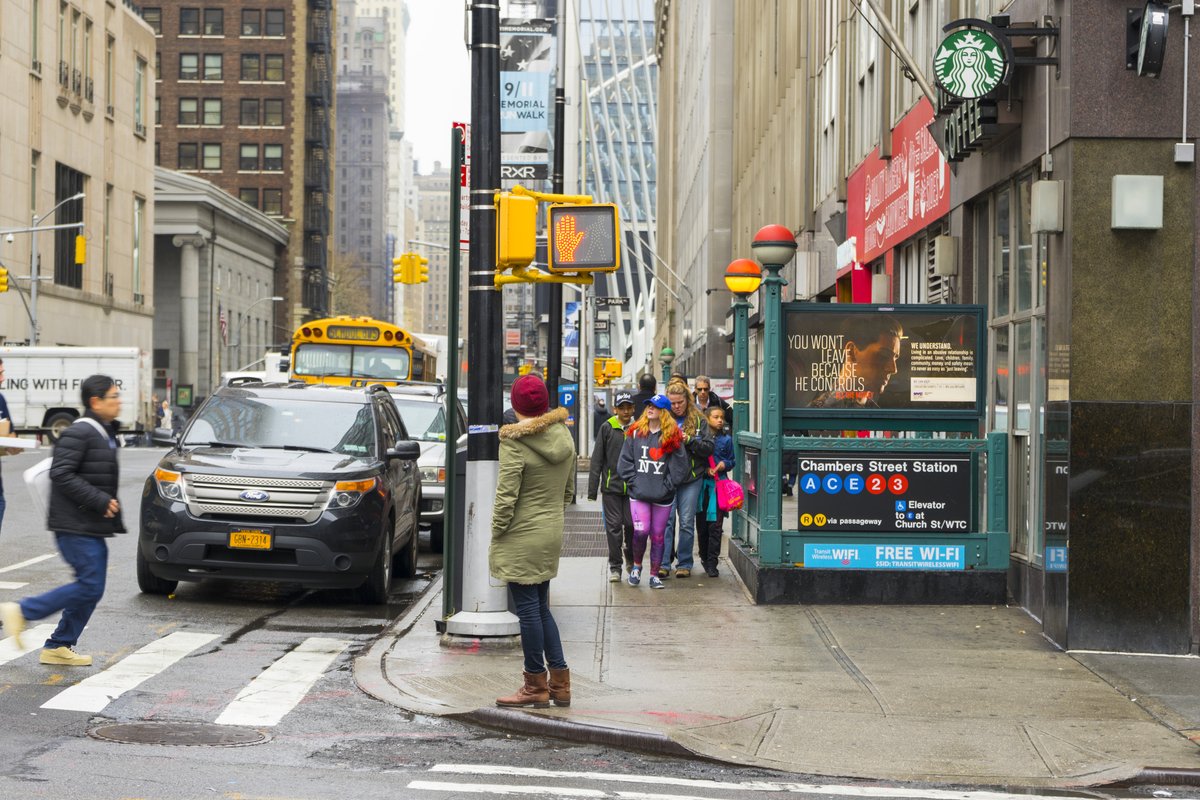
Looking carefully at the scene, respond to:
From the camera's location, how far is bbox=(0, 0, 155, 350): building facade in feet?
193

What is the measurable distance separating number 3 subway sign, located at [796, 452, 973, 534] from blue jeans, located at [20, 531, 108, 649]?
584cm

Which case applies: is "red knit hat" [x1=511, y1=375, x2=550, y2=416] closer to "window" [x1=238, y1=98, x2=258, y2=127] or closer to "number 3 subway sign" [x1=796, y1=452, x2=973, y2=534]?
"number 3 subway sign" [x1=796, y1=452, x2=973, y2=534]

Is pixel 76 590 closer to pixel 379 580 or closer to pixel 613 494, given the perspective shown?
pixel 379 580

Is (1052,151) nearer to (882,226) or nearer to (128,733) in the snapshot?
(128,733)

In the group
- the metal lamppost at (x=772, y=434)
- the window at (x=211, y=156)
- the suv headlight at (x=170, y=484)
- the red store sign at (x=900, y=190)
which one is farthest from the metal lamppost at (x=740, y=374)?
the window at (x=211, y=156)

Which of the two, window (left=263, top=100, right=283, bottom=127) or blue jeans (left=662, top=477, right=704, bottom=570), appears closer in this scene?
blue jeans (left=662, top=477, right=704, bottom=570)

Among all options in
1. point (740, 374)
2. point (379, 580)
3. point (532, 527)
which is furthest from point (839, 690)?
point (740, 374)

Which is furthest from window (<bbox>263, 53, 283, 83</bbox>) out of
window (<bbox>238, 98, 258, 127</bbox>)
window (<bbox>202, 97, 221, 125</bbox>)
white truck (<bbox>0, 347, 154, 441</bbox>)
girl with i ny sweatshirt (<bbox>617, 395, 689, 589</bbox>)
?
girl with i ny sweatshirt (<bbox>617, 395, 689, 589</bbox>)

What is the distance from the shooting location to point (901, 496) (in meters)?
13.0

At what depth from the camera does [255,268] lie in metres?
103

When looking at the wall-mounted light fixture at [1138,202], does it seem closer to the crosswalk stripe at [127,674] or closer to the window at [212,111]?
the crosswalk stripe at [127,674]

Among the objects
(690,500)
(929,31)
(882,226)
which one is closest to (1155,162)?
(690,500)

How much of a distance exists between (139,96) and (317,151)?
116 feet

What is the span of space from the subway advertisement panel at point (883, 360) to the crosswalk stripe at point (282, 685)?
459 centimetres
